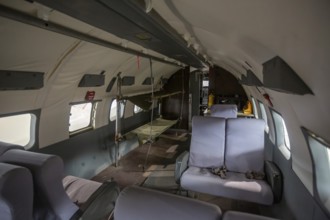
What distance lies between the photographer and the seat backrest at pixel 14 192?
130cm

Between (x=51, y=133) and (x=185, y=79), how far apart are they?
562 cm

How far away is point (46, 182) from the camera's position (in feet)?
5.39

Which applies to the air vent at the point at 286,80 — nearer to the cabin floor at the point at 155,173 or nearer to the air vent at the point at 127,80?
the cabin floor at the point at 155,173

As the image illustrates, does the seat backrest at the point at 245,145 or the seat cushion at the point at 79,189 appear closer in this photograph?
the seat cushion at the point at 79,189

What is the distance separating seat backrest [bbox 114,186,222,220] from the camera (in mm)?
1123

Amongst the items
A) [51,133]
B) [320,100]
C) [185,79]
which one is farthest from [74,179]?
[185,79]

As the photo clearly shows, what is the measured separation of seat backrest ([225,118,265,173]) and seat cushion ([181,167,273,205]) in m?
0.17

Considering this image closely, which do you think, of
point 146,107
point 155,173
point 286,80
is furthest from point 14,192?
point 146,107

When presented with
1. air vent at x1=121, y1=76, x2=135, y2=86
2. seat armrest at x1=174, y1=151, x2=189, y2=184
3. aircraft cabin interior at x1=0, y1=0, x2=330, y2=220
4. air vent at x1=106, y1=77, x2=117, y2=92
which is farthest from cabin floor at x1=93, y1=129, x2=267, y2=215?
air vent at x1=121, y1=76, x2=135, y2=86

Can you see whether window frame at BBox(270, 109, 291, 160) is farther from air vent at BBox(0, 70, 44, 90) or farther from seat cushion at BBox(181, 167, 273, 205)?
air vent at BBox(0, 70, 44, 90)

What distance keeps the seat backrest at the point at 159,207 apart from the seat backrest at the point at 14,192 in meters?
0.61

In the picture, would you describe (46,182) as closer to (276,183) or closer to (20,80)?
(20,80)

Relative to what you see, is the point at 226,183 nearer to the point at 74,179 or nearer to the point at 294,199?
the point at 294,199

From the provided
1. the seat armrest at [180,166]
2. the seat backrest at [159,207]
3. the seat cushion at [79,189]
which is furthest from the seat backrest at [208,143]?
the seat backrest at [159,207]
